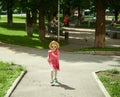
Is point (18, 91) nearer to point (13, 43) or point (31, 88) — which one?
point (31, 88)

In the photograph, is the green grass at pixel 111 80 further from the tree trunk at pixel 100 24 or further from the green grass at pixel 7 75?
the tree trunk at pixel 100 24

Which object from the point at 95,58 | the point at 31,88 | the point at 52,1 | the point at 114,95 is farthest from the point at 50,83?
the point at 52,1

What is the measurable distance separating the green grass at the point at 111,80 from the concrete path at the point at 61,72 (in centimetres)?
30

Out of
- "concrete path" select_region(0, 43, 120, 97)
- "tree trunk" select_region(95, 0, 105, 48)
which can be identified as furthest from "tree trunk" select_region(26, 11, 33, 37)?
"tree trunk" select_region(95, 0, 105, 48)

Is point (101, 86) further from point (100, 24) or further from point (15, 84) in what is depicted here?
point (100, 24)

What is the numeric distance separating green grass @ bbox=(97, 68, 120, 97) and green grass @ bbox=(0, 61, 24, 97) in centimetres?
307

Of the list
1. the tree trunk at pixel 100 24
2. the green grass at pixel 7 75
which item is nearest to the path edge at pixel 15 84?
the green grass at pixel 7 75

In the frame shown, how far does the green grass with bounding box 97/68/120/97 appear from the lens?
11.3 metres

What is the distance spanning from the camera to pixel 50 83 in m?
12.7

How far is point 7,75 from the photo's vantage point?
44.5ft

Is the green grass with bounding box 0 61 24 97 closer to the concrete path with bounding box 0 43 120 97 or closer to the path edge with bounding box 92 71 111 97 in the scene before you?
the concrete path with bounding box 0 43 120 97

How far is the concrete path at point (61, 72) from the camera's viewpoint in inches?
A: 451

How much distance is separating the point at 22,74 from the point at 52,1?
1388cm

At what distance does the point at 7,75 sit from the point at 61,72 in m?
2.50
